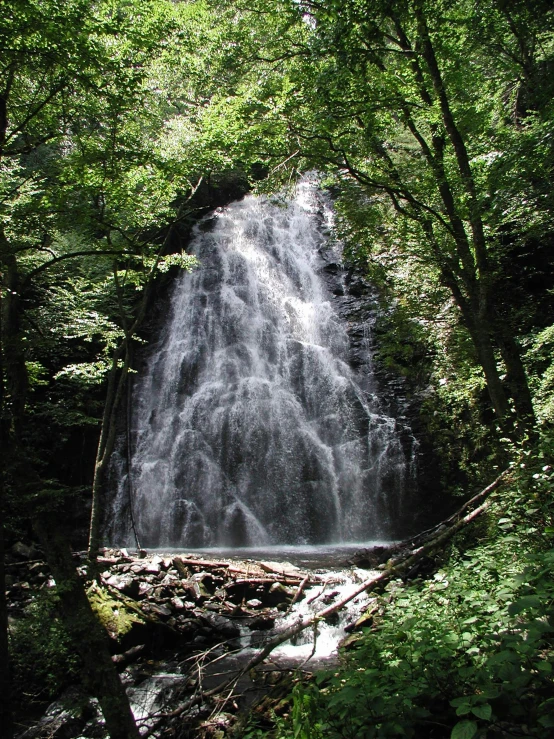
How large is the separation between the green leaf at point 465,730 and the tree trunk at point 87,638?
11.7 feet

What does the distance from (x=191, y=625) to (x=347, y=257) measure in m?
6.64

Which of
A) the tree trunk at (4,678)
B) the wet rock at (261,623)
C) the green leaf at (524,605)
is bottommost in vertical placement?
the wet rock at (261,623)

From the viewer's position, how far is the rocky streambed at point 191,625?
15.8ft

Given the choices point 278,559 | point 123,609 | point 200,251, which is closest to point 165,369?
point 200,251

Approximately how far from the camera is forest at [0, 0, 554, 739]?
2.92 m

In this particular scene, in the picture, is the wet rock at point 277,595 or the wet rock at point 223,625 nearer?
the wet rock at point 223,625

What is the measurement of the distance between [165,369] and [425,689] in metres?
14.1

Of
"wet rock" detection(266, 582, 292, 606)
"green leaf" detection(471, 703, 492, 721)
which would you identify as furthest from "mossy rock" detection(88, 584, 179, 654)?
"green leaf" detection(471, 703, 492, 721)

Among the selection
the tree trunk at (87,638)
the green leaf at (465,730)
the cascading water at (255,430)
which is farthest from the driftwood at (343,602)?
the cascading water at (255,430)

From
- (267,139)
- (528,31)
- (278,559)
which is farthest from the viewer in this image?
(278,559)

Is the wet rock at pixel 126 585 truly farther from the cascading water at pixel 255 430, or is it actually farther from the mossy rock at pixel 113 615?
the cascading water at pixel 255 430

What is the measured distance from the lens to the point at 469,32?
7.34 meters

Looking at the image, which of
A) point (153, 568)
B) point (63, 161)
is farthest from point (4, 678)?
point (63, 161)

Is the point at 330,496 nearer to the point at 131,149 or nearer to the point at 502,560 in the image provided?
the point at 502,560
